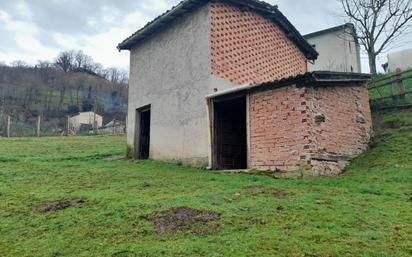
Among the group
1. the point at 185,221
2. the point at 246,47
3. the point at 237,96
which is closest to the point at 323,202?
the point at 185,221

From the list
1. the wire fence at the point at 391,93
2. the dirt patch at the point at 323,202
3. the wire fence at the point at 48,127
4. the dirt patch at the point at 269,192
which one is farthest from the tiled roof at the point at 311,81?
the wire fence at the point at 48,127

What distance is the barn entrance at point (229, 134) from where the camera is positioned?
10.0m

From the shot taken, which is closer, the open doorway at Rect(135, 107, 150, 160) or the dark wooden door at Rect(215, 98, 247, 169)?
the dark wooden door at Rect(215, 98, 247, 169)

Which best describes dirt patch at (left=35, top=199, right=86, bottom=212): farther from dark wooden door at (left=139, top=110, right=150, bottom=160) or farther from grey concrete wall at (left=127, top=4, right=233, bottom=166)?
dark wooden door at (left=139, top=110, right=150, bottom=160)

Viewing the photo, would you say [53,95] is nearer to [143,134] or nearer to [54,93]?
[54,93]

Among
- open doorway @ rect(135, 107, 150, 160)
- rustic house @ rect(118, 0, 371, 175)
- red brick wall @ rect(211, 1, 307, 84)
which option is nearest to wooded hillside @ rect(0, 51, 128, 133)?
open doorway @ rect(135, 107, 150, 160)

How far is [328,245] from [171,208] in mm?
2269

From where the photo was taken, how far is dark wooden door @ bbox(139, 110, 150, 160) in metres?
13.2

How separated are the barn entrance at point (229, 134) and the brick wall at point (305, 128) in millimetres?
1244

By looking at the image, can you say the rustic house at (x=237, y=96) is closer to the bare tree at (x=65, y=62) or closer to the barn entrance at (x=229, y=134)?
the barn entrance at (x=229, y=134)

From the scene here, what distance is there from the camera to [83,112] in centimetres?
4638

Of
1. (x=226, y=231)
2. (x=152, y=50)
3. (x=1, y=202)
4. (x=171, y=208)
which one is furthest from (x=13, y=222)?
(x=152, y=50)

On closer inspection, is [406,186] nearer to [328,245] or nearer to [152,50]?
[328,245]

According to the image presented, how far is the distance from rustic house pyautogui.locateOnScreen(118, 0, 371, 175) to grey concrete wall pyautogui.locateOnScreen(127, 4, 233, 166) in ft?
0.10
